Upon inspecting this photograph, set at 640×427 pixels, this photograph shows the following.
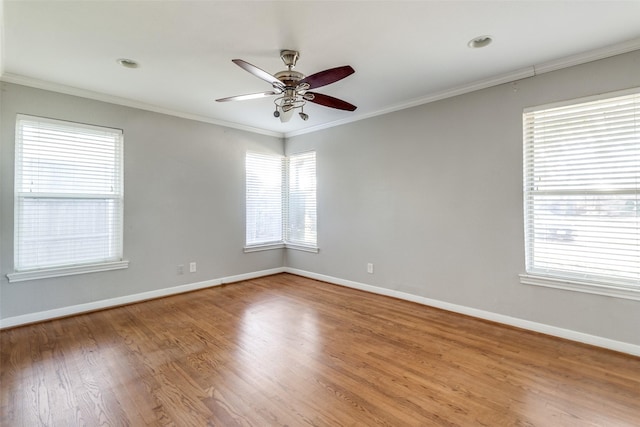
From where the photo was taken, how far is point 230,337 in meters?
2.79

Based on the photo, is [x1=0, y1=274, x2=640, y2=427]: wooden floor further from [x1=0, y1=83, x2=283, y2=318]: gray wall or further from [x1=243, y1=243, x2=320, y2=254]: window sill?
[x1=243, y1=243, x2=320, y2=254]: window sill

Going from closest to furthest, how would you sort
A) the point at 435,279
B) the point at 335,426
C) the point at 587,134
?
the point at 335,426 → the point at 587,134 → the point at 435,279

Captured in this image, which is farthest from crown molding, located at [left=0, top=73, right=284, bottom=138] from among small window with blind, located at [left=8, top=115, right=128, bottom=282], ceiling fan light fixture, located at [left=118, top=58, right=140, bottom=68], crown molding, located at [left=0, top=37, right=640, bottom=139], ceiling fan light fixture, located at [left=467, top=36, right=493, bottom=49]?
ceiling fan light fixture, located at [left=467, top=36, right=493, bottom=49]

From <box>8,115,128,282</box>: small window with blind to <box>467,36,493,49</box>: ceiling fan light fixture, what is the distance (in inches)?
156

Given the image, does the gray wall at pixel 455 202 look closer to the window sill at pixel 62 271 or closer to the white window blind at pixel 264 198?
the white window blind at pixel 264 198

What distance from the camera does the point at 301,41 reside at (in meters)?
2.34

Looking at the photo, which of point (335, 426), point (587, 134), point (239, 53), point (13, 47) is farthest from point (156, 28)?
point (587, 134)

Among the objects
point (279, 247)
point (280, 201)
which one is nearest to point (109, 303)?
point (279, 247)

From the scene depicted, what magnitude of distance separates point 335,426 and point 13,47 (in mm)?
3779

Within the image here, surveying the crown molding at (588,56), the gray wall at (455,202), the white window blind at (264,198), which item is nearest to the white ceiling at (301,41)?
the crown molding at (588,56)

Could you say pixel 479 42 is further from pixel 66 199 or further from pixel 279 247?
pixel 66 199

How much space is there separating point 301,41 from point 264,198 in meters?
3.17

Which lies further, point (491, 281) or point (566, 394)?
point (491, 281)

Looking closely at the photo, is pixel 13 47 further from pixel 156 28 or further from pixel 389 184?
pixel 389 184
